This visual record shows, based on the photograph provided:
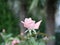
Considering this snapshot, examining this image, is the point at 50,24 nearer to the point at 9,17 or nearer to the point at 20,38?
the point at 9,17

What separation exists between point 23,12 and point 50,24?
0.57m

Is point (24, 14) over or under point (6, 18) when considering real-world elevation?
under

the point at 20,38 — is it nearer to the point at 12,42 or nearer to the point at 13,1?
the point at 12,42

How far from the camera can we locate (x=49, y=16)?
16.3 feet

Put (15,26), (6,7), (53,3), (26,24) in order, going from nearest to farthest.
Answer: (26,24)
(53,3)
(6,7)
(15,26)

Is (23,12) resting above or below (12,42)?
above

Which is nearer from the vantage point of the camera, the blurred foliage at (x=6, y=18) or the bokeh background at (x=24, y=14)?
the bokeh background at (x=24, y=14)

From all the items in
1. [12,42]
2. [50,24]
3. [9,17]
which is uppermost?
[9,17]

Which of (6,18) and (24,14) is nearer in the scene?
(24,14)

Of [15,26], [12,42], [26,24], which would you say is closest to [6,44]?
[12,42]

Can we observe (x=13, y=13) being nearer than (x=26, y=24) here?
No

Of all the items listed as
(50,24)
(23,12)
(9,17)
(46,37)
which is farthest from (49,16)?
(46,37)

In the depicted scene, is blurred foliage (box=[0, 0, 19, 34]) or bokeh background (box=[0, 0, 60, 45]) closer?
bokeh background (box=[0, 0, 60, 45])

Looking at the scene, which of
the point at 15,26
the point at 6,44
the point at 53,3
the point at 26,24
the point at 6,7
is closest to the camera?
the point at 26,24
